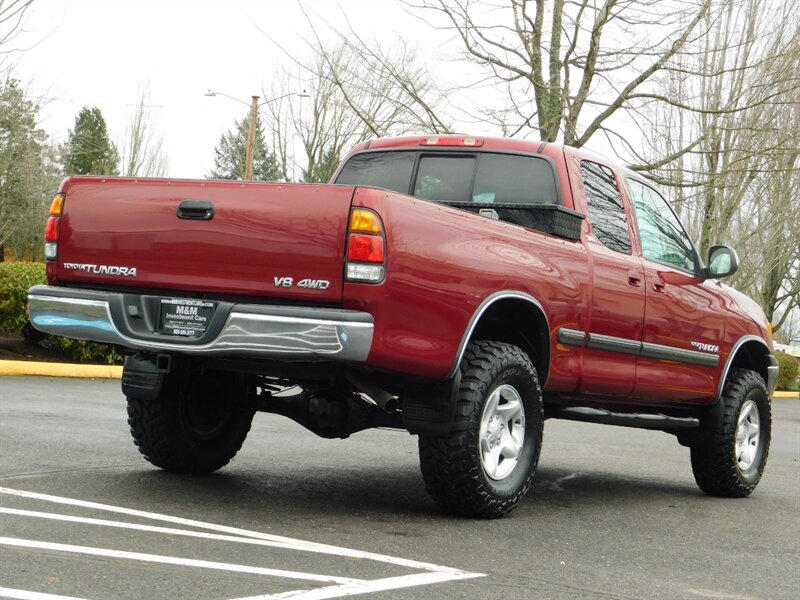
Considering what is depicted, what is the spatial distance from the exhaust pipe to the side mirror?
288 cm

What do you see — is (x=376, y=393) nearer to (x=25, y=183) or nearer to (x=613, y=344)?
(x=613, y=344)

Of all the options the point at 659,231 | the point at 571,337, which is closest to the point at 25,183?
the point at 659,231

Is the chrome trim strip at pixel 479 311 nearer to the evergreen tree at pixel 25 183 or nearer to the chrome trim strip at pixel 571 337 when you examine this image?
A: the chrome trim strip at pixel 571 337

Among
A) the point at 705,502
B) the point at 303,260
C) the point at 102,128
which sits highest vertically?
the point at 102,128

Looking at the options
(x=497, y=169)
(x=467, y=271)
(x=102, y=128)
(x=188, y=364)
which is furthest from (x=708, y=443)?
(x=102, y=128)

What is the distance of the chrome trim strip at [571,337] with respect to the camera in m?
6.54

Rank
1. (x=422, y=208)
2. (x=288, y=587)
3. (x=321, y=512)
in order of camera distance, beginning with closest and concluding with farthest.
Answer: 1. (x=288, y=587)
2. (x=422, y=208)
3. (x=321, y=512)

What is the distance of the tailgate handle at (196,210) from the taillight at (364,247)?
712 mm

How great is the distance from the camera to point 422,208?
18.2ft

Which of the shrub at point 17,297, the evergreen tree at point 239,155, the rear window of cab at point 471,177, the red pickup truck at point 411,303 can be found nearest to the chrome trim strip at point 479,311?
the red pickup truck at point 411,303

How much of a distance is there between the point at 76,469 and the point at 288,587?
3.03 m

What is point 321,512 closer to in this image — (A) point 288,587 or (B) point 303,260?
(B) point 303,260

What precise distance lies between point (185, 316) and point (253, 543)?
1.16 metres

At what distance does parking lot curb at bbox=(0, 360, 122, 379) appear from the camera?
14.7 meters
